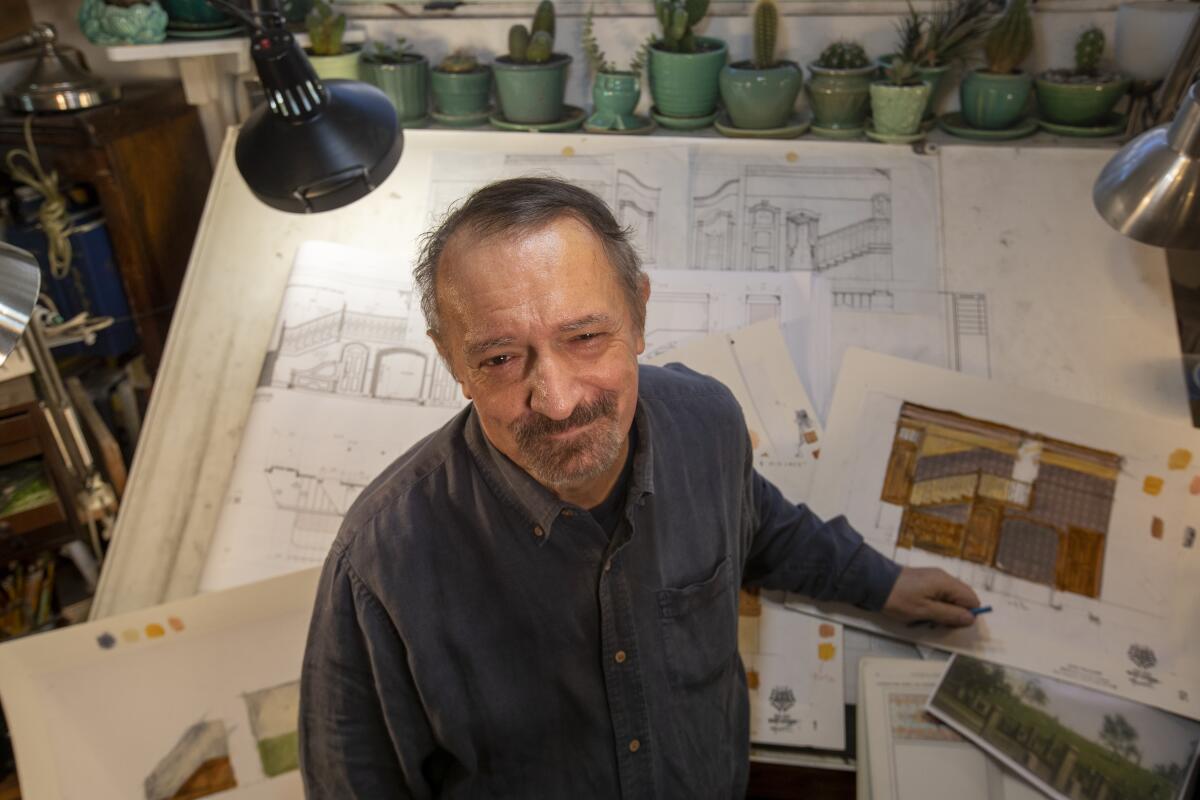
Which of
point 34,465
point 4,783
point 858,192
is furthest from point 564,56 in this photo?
point 4,783

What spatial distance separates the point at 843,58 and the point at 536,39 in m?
0.59

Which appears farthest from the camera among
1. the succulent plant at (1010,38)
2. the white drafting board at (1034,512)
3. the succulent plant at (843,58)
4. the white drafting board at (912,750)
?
the succulent plant at (843,58)

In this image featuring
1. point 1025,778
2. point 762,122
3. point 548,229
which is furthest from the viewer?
point 762,122

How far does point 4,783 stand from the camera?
157 cm

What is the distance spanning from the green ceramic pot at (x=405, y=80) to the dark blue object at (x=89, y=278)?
25.6 inches

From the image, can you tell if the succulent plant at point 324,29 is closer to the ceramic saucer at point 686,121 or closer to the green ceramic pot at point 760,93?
the ceramic saucer at point 686,121

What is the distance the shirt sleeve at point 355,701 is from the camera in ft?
3.16

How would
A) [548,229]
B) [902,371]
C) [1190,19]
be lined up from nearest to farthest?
1. [548,229]
2. [902,371]
3. [1190,19]

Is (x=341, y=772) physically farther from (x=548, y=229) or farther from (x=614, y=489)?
(x=548, y=229)

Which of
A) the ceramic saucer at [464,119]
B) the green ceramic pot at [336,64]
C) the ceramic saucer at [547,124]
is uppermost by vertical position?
the green ceramic pot at [336,64]

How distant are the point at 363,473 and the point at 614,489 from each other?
1.98 feet

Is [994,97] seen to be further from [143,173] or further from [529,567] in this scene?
[143,173]

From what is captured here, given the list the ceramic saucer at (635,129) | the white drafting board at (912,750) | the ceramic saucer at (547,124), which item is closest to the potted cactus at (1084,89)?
the ceramic saucer at (635,129)

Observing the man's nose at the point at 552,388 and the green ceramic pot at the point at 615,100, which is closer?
the man's nose at the point at 552,388
